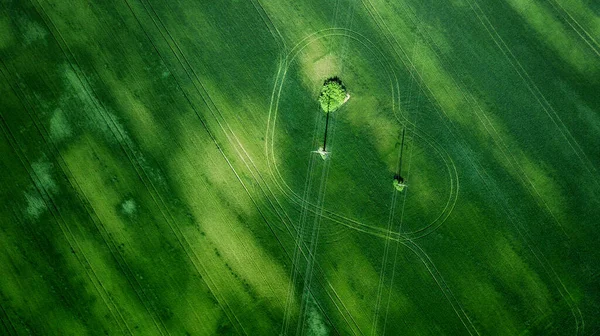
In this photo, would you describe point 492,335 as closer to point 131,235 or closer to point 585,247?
point 585,247

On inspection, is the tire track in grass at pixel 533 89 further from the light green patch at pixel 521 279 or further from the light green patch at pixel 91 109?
the light green patch at pixel 91 109

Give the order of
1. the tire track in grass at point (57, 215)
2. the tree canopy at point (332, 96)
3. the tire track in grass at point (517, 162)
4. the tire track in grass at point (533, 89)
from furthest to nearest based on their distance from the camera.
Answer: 1. the tire track in grass at point (533, 89)
2. the tree canopy at point (332, 96)
3. the tire track in grass at point (517, 162)
4. the tire track in grass at point (57, 215)

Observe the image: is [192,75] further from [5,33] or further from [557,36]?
[557,36]

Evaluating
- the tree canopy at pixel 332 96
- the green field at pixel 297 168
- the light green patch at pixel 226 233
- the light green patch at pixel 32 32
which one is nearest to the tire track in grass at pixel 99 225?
the green field at pixel 297 168

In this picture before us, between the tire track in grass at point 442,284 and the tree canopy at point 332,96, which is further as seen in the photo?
the tree canopy at point 332,96

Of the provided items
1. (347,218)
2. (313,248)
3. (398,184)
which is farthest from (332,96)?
(313,248)

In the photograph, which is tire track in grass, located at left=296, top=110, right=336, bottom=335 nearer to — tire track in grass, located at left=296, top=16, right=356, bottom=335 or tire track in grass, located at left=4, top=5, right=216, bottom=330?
tire track in grass, located at left=296, top=16, right=356, bottom=335

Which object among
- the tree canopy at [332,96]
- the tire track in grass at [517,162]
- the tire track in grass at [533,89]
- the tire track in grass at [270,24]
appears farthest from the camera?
the tire track in grass at [270,24]

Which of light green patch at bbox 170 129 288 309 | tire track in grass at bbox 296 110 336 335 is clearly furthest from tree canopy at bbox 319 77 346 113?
light green patch at bbox 170 129 288 309
